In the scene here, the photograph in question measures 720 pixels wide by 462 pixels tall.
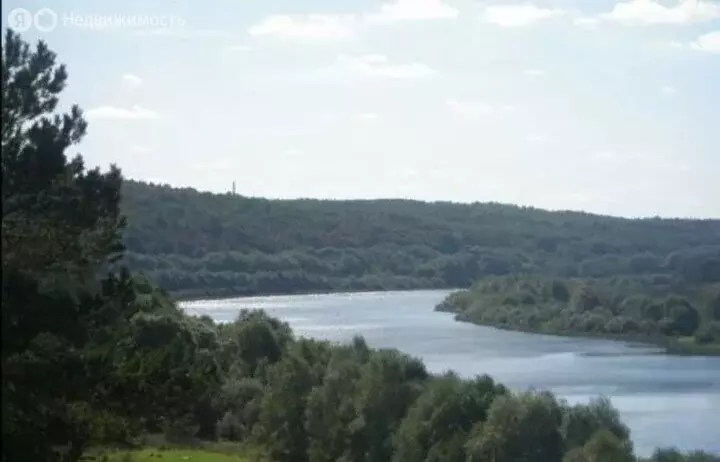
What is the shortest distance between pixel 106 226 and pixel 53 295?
127 centimetres

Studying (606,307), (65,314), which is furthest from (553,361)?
(65,314)

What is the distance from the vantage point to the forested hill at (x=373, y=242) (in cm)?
4866

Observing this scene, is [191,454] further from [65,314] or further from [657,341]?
[657,341]

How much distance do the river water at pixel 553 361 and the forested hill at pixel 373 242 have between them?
2.49 metres

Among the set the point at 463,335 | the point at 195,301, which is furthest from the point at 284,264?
the point at 463,335

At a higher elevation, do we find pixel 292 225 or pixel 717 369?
pixel 292 225

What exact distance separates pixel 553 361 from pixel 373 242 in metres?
29.7

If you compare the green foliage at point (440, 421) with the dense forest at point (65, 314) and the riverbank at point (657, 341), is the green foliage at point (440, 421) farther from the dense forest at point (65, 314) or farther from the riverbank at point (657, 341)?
the riverbank at point (657, 341)

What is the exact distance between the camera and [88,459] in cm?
1144

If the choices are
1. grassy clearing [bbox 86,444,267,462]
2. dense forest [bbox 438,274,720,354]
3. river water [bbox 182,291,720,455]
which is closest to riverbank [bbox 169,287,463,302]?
river water [bbox 182,291,720,455]

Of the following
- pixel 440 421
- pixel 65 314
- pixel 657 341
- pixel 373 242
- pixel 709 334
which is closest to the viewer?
pixel 65 314

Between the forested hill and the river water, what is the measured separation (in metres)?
2.49

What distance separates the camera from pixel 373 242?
62.4 m

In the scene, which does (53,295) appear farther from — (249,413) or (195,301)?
(195,301)
